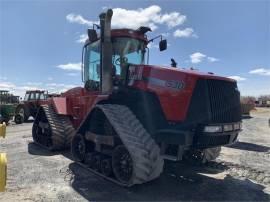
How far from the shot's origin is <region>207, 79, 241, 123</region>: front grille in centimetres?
620

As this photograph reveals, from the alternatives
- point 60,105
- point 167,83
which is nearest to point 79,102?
point 60,105

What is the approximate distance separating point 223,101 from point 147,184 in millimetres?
2247

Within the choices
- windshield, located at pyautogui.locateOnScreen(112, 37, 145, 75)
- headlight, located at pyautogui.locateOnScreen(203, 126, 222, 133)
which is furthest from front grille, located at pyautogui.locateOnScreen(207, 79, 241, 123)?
windshield, located at pyautogui.locateOnScreen(112, 37, 145, 75)

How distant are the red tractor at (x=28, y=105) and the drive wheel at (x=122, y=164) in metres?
18.5

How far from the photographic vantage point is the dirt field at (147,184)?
615 centimetres

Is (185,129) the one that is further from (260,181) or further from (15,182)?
(15,182)

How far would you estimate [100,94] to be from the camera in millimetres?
8344

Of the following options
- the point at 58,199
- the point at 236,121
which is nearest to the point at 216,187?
the point at 236,121

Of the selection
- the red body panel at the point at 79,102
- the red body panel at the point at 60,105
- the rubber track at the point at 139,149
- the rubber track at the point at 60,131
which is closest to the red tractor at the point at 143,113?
the rubber track at the point at 139,149

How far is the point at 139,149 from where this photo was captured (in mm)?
6074

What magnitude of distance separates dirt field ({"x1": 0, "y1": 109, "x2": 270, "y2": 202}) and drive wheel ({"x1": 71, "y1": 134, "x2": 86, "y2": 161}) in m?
0.22

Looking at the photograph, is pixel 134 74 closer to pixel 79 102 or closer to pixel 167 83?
pixel 167 83

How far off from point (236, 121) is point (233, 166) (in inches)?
91.6

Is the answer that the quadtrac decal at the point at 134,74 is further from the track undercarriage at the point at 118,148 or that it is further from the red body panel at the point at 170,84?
the track undercarriage at the point at 118,148
